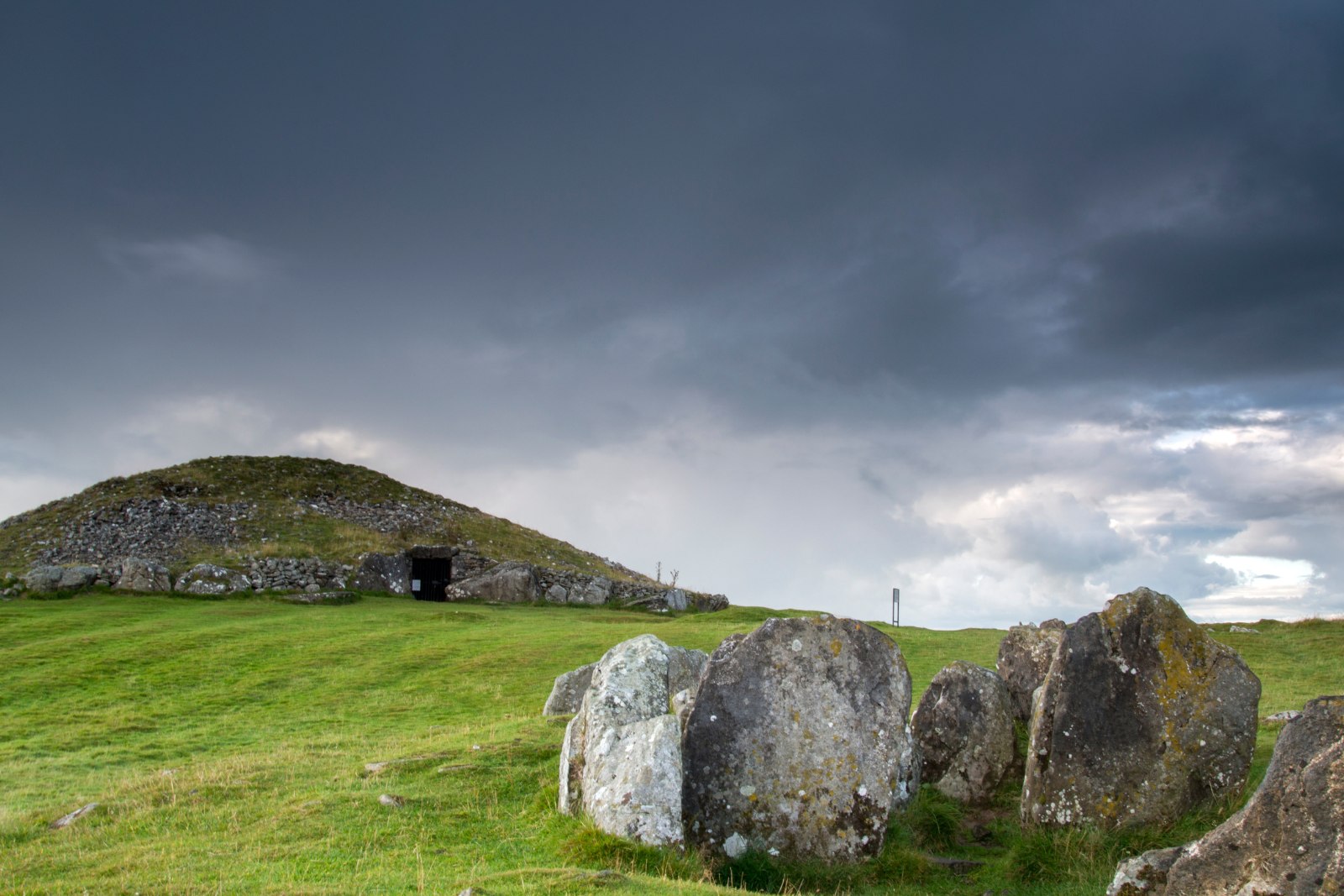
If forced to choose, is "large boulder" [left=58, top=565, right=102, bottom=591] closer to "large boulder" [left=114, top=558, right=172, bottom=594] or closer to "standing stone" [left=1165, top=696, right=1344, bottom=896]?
"large boulder" [left=114, top=558, right=172, bottom=594]

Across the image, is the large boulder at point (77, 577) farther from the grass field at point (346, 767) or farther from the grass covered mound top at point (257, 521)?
the grass field at point (346, 767)

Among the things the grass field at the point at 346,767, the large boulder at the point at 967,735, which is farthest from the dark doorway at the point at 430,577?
the large boulder at the point at 967,735

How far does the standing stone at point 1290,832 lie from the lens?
6.67 meters

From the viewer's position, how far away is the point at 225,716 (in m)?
25.4

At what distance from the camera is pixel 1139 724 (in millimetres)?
12836

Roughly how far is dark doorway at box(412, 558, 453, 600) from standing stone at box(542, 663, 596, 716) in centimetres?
4028

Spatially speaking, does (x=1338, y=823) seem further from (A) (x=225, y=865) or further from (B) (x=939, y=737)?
(A) (x=225, y=865)

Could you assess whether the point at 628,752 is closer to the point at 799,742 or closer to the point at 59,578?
the point at 799,742

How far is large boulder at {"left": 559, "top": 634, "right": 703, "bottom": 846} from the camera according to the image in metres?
11.5

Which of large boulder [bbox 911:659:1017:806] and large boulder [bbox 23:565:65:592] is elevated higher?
large boulder [bbox 23:565:65:592]

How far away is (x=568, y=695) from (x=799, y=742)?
9.83m

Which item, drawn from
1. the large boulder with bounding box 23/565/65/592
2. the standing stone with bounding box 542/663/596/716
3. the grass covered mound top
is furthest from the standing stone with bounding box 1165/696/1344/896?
the grass covered mound top

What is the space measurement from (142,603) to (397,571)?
550 inches

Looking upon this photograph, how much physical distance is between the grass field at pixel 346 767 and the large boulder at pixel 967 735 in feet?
1.94
